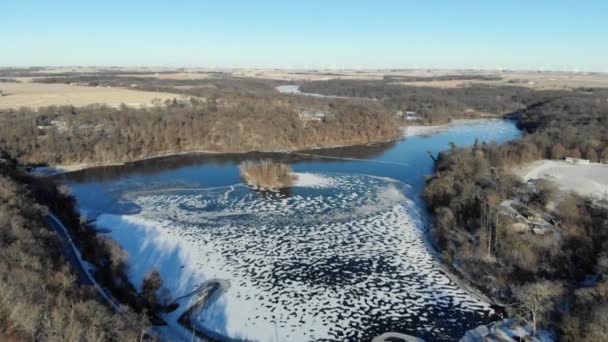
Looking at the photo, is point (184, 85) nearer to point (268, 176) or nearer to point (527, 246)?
point (268, 176)

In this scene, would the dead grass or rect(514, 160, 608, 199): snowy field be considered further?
the dead grass

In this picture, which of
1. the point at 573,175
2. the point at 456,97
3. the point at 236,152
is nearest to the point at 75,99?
the point at 236,152

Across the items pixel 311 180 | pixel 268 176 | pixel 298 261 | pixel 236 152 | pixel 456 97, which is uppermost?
pixel 456 97

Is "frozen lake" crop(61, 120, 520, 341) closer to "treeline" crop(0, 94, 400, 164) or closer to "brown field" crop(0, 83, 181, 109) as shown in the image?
"treeline" crop(0, 94, 400, 164)

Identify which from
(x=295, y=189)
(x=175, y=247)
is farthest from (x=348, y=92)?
(x=175, y=247)

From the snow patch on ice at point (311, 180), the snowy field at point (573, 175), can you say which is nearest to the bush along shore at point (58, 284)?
the snow patch on ice at point (311, 180)

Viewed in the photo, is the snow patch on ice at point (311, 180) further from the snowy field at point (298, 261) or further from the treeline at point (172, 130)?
the treeline at point (172, 130)

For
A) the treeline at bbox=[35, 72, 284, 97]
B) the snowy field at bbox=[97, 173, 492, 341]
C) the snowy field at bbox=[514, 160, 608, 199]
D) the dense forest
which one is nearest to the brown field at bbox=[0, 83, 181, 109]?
the treeline at bbox=[35, 72, 284, 97]
